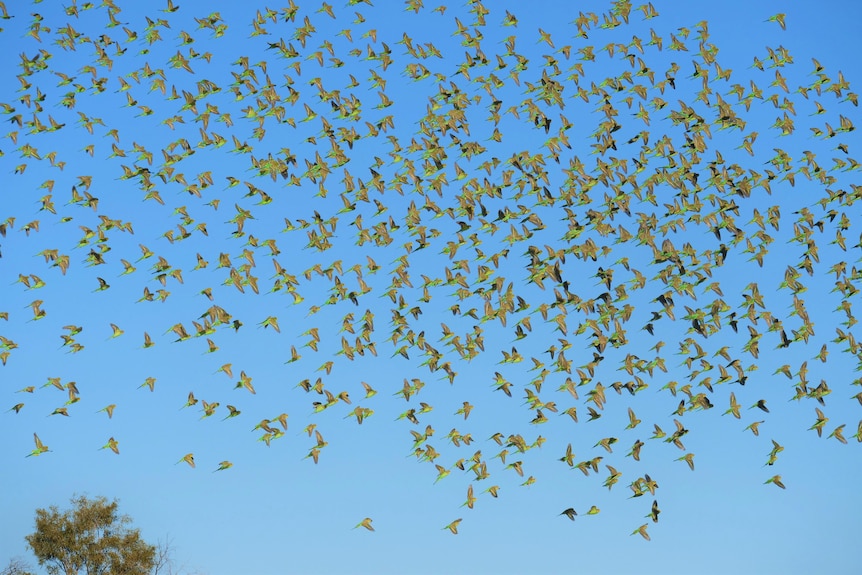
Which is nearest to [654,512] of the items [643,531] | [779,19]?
[643,531]

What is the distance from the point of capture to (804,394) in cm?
6438

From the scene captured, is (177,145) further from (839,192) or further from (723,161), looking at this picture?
(839,192)

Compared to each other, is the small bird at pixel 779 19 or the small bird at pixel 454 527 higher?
the small bird at pixel 779 19

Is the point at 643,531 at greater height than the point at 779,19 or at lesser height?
lesser

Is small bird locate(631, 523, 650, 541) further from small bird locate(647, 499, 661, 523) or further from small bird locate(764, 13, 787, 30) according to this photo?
small bird locate(764, 13, 787, 30)

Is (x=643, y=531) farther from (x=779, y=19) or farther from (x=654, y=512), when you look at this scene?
(x=779, y=19)

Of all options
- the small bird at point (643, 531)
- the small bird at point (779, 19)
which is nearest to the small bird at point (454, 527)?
the small bird at point (643, 531)

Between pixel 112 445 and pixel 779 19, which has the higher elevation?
pixel 779 19

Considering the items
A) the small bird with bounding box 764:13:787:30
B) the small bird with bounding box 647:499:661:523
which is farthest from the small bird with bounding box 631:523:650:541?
the small bird with bounding box 764:13:787:30

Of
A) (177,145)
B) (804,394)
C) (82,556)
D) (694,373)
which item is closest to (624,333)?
(694,373)

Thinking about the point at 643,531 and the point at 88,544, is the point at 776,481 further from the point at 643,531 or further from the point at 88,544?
the point at 88,544

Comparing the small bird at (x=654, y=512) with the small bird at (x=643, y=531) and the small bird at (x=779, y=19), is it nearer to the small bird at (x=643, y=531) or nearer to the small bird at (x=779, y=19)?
the small bird at (x=643, y=531)

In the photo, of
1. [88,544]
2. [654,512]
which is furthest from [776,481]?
[88,544]

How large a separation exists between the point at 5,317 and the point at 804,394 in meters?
37.6
